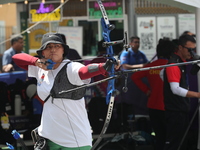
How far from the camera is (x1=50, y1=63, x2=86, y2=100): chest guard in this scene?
382 centimetres

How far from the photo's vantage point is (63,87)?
12.6ft

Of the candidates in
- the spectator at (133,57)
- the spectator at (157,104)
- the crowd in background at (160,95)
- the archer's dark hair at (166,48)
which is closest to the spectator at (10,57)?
A: the crowd in background at (160,95)

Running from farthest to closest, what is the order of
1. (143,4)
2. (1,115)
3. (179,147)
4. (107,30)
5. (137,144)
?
1. (143,4)
2. (137,144)
3. (1,115)
4. (179,147)
5. (107,30)

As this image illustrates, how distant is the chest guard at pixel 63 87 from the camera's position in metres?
3.82

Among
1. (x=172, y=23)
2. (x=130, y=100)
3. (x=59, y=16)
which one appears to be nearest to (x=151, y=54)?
(x=172, y=23)

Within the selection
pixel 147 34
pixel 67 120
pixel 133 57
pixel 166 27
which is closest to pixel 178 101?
pixel 67 120

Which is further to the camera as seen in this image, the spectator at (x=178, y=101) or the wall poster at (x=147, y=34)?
the wall poster at (x=147, y=34)

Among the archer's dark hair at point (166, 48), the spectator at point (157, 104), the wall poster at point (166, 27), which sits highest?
the wall poster at point (166, 27)

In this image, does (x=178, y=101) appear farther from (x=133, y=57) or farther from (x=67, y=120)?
(x=133, y=57)

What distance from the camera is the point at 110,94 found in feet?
12.9

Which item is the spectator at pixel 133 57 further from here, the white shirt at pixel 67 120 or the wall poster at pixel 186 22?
the white shirt at pixel 67 120

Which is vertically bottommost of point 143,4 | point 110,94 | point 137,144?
point 137,144

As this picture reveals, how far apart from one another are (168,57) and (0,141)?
2620mm

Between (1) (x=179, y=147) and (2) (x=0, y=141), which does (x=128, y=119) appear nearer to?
(1) (x=179, y=147)
